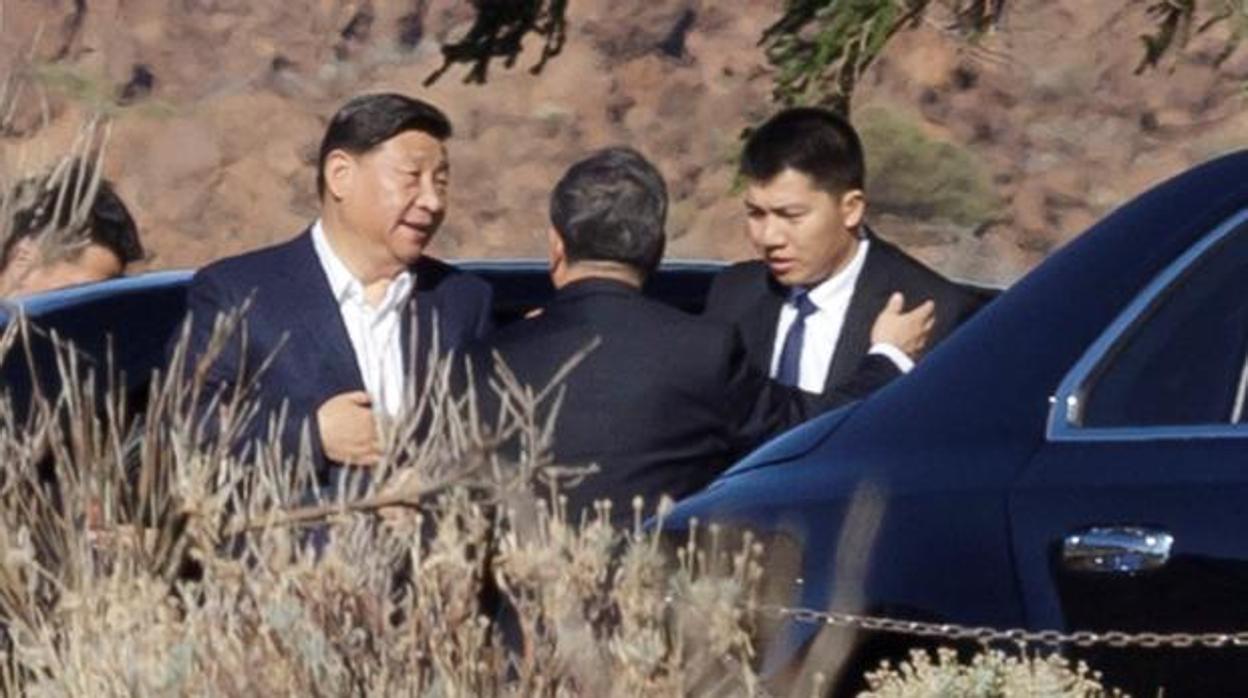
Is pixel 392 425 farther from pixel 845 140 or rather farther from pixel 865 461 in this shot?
pixel 845 140

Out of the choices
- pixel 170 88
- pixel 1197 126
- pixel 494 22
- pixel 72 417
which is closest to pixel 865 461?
pixel 72 417

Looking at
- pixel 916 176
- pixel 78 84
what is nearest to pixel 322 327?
pixel 916 176

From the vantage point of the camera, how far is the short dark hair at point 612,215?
25.9ft

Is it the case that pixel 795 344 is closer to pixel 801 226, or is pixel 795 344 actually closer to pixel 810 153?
pixel 801 226

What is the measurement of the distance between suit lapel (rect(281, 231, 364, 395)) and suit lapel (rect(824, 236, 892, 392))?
3.32 feet

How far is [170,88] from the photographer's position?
117ft

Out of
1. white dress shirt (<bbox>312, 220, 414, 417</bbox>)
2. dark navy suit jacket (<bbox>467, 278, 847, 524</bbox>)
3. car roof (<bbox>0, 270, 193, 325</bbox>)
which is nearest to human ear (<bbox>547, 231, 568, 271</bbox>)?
dark navy suit jacket (<bbox>467, 278, 847, 524</bbox>)

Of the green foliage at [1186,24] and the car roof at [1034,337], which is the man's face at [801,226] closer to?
the car roof at [1034,337]

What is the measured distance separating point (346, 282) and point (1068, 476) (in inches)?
91.2

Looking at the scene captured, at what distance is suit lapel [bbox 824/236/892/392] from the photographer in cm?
866

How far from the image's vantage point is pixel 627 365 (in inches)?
304

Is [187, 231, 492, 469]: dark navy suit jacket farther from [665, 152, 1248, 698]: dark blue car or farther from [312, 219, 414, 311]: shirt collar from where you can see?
[665, 152, 1248, 698]: dark blue car

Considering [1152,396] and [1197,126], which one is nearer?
[1152,396]

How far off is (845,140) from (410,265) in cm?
106
